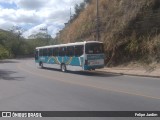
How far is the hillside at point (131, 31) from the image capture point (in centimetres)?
2720

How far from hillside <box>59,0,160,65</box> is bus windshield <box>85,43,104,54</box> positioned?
13.3 ft

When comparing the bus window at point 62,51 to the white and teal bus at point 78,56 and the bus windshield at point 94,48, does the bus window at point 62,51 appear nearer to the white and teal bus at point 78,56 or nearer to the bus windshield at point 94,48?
the white and teal bus at point 78,56

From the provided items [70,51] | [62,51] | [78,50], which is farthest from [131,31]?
[62,51]

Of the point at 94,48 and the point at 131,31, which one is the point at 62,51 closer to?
the point at 94,48

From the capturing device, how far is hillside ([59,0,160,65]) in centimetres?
2720

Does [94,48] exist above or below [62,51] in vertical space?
above

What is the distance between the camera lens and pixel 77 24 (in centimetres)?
4028

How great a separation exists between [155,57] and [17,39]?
85487mm

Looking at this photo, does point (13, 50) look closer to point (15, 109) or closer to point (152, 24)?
point (152, 24)

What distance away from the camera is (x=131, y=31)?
96.4ft

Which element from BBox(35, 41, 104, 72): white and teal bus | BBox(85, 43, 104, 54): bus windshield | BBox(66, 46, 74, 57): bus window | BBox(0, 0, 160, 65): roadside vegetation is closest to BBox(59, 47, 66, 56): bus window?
BBox(35, 41, 104, 72): white and teal bus

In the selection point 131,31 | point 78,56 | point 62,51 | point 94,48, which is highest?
point 131,31

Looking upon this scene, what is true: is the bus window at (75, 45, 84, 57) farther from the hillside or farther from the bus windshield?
the hillside

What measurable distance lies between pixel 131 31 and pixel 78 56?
21.6 feet
